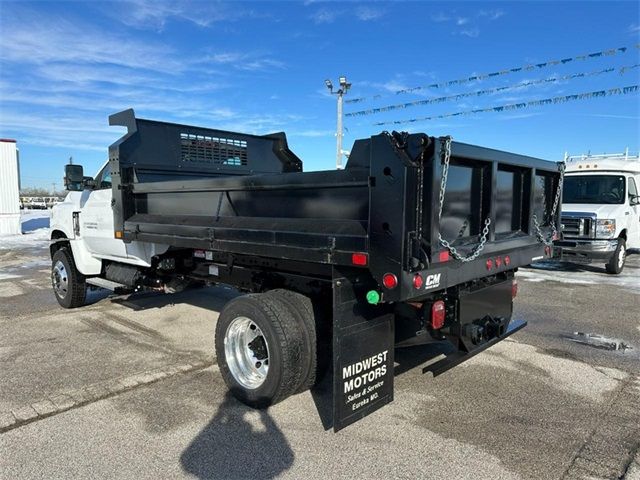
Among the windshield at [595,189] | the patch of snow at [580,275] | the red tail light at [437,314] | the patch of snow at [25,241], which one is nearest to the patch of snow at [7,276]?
the patch of snow at [25,241]

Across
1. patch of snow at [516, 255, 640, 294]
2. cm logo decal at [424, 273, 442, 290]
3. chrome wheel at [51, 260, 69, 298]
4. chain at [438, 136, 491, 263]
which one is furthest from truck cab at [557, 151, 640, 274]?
chrome wheel at [51, 260, 69, 298]

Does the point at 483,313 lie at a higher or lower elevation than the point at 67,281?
higher

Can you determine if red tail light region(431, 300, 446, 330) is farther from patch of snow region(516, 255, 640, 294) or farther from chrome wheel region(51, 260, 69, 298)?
patch of snow region(516, 255, 640, 294)

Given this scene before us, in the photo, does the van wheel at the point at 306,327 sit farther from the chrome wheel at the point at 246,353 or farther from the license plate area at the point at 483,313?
the license plate area at the point at 483,313

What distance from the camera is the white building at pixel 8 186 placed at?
801 inches

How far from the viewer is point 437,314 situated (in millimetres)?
3293

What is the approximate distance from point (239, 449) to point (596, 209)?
9961 millimetres

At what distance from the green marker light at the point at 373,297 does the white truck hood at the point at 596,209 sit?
900 cm

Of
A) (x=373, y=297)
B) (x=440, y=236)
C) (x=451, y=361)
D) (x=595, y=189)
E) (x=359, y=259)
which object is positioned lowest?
(x=451, y=361)

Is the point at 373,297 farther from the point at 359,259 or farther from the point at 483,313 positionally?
the point at 483,313

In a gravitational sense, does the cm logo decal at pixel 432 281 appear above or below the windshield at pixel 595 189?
below

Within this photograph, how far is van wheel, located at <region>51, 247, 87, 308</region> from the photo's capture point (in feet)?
21.7

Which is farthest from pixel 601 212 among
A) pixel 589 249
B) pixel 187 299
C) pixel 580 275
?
pixel 187 299

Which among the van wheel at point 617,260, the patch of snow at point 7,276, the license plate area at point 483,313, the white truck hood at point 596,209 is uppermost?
the white truck hood at point 596,209
